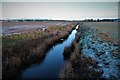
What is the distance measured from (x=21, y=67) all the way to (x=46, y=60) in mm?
3084

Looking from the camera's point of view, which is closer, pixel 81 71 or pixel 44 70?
pixel 81 71

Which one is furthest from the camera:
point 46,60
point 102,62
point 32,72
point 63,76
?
point 46,60

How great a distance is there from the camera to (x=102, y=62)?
12.1m

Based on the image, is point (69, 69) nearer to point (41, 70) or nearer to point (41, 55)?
point (41, 70)

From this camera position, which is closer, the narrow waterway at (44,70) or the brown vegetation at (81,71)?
the brown vegetation at (81,71)

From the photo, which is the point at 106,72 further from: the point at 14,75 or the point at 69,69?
the point at 14,75

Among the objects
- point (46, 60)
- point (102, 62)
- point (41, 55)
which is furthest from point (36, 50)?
point (102, 62)

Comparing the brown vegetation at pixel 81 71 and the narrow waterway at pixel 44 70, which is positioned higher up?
the brown vegetation at pixel 81 71

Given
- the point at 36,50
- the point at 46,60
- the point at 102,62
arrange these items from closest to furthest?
the point at 102,62, the point at 46,60, the point at 36,50

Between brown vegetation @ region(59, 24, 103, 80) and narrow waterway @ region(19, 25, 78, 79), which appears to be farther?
narrow waterway @ region(19, 25, 78, 79)

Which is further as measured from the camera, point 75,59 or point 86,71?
point 75,59

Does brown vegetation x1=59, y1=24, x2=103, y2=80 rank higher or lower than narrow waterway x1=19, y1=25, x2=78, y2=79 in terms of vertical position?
higher

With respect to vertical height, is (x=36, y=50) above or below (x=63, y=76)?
above

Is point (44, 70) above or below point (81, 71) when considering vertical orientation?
below
